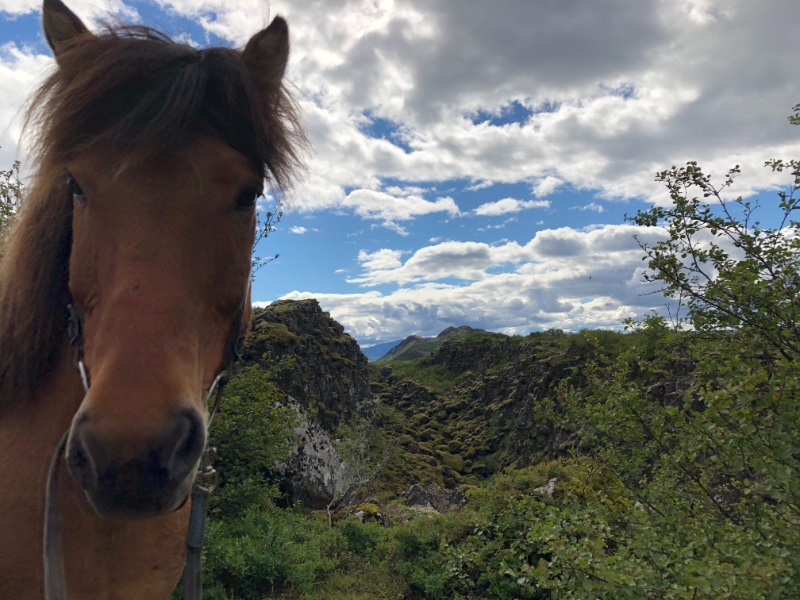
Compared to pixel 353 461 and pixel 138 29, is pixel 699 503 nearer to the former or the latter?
pixel 138 29

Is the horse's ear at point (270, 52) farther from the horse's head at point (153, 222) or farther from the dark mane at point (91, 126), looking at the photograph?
the dark mane at point (91, 126)

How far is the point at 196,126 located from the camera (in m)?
1.67

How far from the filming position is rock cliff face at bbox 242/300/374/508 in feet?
41.8

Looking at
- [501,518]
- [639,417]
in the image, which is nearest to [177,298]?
[639,417]

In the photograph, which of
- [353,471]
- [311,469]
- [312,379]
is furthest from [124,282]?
[312,379]

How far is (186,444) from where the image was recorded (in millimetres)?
1248

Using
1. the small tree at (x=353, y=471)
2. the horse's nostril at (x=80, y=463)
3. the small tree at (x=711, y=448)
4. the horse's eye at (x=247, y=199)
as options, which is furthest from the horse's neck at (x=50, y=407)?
the small tree at (x=353, y=471)

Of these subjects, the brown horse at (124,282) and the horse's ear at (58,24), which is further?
the horse's ear at (58,24)

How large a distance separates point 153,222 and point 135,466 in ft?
2.78

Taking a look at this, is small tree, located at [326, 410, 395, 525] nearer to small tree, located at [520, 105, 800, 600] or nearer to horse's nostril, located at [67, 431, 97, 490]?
small tree, located at [520, 105, 800, 600]

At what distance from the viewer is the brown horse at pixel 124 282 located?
1.17m

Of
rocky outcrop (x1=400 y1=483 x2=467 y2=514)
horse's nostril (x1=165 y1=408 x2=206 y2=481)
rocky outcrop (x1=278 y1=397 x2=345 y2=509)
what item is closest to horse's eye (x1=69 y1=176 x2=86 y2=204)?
horse's nostril (x1=165 y1=408 x2=206 y2=481)

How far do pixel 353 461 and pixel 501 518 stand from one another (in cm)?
1390

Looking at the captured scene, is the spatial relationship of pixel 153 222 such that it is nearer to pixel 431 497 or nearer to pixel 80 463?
pixel 80 463
